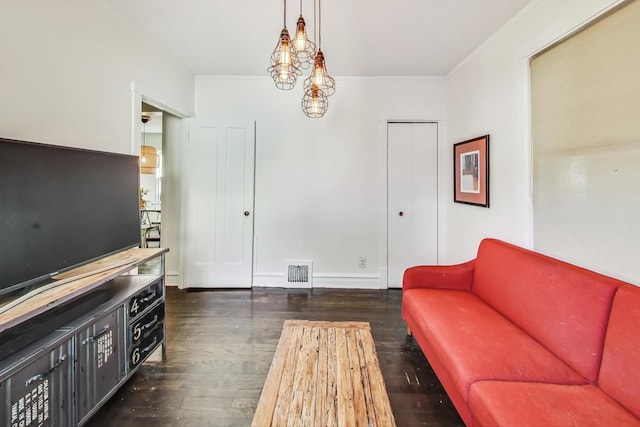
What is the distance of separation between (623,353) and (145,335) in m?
2.60

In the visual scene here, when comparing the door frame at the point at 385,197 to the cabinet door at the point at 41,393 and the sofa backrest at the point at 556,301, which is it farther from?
the cabinet door at the point at 41,393

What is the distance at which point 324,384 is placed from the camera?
127 centimetres

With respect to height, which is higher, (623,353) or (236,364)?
(623,353)

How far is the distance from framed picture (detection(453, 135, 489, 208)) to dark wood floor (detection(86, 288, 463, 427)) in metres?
1.43

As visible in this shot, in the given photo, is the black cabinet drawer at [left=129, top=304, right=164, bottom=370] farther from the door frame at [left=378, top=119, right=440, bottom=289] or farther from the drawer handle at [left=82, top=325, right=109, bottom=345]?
the door frame at [left=378, top=119, right=440, bottom=289]

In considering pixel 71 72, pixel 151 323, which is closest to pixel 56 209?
pixel 151 323

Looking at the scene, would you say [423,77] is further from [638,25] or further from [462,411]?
[462,411]

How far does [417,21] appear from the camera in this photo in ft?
7.38

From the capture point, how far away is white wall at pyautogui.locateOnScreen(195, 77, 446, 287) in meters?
3.42

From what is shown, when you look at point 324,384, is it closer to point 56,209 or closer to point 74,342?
point 74,342

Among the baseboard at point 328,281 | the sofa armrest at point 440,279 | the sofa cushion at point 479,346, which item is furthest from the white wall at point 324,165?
the sofa cushion at point 479,346

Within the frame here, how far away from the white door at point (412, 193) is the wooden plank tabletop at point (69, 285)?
2.69 meters

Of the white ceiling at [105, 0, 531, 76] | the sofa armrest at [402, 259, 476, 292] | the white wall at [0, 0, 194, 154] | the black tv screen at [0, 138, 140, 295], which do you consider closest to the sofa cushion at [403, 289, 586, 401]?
the sofa armrest at [402, 259, 476, 292]

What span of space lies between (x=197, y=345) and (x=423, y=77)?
387 centimetres
